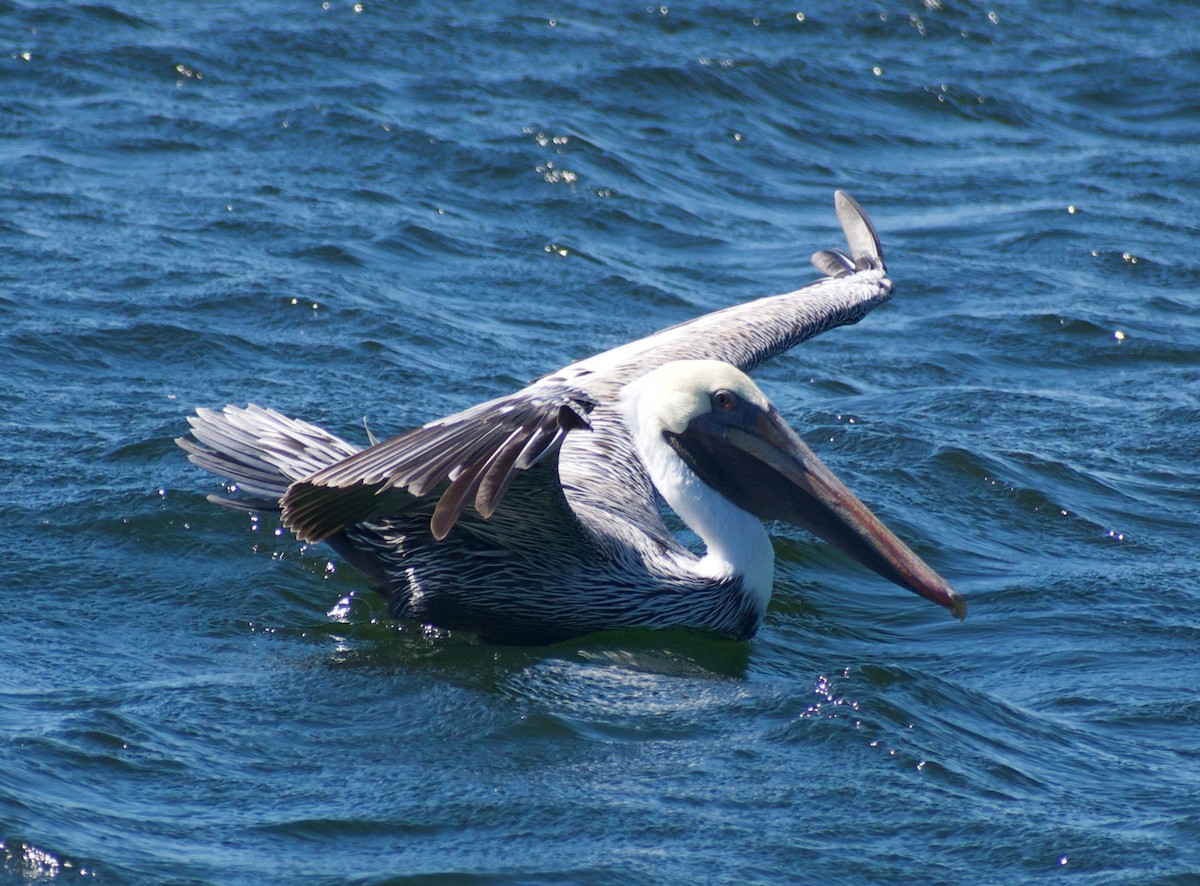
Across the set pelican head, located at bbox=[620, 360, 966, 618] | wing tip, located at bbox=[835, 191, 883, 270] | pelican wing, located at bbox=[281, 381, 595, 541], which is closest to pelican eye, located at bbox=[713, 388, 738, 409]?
pelican head, located at bbox=[620, 360, 966, 618]

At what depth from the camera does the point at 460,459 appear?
14.0 ft

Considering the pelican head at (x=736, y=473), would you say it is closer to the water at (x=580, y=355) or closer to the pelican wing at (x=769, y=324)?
the water at (x=580, y=355)

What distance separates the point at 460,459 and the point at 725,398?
117cm

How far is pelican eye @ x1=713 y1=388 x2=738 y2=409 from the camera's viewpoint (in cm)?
516

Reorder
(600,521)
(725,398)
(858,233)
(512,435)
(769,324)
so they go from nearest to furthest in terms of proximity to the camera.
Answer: (512,435) → (725,398) → (600,521) → (769,324) → (858,233)

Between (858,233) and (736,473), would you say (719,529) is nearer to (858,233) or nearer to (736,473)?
(736,473)

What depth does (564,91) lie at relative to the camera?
11.0 meters

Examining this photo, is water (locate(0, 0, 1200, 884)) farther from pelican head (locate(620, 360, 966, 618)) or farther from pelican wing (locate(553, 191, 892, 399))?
pelican wing (locate(553, 191, 892, 399))

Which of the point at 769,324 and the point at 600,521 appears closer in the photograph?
the point at 600,521

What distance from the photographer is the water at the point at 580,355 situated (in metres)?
4.02

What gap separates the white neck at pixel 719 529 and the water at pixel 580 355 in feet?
0.77

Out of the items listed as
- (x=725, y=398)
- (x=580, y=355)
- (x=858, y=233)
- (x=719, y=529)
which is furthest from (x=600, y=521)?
(x=858, y=233)

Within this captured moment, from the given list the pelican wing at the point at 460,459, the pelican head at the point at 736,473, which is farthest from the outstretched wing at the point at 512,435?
the pelican head at the point at 736,473

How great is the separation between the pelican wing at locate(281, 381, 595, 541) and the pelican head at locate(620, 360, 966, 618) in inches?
25.2
